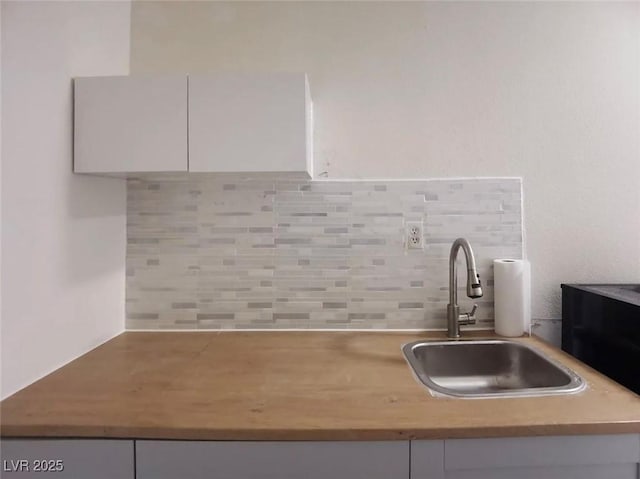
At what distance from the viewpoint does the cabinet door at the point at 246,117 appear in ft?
4.11

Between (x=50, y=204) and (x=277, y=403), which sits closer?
(x=277, y=403)

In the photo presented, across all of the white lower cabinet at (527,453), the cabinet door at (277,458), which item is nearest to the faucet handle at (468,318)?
the white lower cabinet at (527,453)

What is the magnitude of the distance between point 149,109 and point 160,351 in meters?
0.82

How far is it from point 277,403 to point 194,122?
89 centimetres

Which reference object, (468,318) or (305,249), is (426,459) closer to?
(468,318)

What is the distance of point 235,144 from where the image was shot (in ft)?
4.12

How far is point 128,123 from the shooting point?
4.14 ft

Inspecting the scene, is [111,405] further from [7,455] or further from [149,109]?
[149,109]

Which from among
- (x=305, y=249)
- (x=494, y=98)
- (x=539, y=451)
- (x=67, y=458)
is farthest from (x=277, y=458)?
(x=494, y=98)

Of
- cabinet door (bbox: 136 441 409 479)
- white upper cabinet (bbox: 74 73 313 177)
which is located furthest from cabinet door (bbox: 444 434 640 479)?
white upper cabinet (bbox: 74 73 313 177)

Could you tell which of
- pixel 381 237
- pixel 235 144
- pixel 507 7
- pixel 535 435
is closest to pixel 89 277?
pixel 235 144

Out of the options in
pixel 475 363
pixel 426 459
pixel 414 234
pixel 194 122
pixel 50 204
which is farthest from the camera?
pixel 414 234

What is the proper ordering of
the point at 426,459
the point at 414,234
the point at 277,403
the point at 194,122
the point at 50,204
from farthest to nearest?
the point at 414,234 → the point at 194,122 → the point at 50,204 → the point at 277,403 → the point at 426,459

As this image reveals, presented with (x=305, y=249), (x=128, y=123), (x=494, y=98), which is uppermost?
(x=494, y=98)
